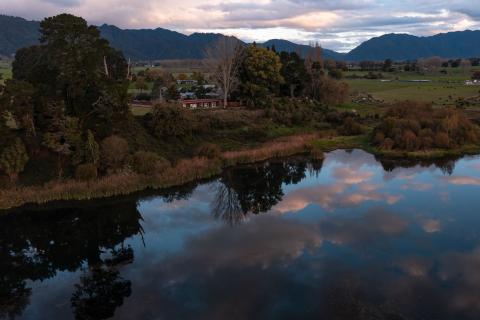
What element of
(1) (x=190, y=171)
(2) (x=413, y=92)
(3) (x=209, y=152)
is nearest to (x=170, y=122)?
(3) (x=209, y=152)

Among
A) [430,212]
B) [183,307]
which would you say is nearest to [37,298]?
[183,307]

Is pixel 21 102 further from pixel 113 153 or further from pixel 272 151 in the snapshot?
pixel 272 151

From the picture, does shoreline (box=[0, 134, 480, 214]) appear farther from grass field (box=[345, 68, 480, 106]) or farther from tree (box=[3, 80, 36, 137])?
grass field (box=[345, 68, 480, 106])

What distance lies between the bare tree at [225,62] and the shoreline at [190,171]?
51.6 ft

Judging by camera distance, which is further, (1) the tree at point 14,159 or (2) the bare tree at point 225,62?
(2) the bare tree at point 225,62

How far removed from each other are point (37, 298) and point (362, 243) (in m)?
21.0

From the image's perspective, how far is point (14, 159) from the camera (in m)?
39.8

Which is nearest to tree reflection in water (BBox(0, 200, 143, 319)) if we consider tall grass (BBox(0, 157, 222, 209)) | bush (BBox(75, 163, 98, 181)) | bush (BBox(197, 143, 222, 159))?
tall grass (BBox(0, 157, 222, 209))

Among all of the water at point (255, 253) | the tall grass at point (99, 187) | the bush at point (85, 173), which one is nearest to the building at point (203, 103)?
the tall grass at point (99, 187)

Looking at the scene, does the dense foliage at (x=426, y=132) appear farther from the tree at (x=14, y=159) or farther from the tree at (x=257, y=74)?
the tree at (x=14, y=159)

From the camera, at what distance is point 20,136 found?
146 feet

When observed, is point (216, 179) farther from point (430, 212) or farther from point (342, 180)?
point (430, 212)

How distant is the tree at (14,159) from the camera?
3950 centimetres

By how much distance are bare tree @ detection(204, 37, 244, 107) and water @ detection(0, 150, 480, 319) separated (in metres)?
29.8
